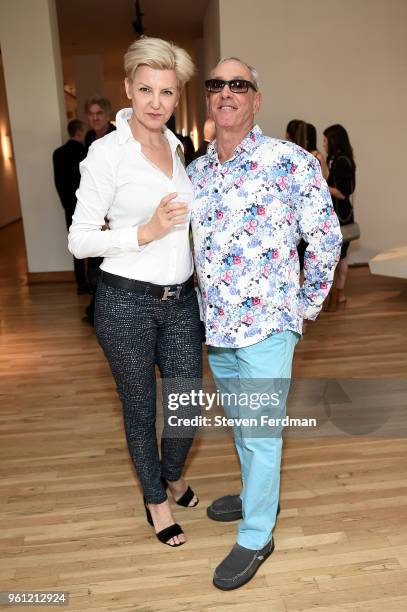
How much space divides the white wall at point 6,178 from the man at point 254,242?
39.3 ft

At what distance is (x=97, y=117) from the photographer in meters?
4.35

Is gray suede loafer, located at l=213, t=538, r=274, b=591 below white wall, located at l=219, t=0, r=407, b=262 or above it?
below

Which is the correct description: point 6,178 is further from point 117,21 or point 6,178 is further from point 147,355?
point 147,355

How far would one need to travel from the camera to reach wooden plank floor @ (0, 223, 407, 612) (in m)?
1.94

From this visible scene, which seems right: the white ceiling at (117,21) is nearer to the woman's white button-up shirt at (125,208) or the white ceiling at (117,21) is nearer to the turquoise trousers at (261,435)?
the woman's white button-up shirt at (125,208)

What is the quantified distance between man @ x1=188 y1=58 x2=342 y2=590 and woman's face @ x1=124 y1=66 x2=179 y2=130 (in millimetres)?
131

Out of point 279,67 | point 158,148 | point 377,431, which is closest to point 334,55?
point 279,67

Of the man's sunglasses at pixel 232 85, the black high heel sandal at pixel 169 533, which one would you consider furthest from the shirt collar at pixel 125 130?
the black high heel sandal at pixel 169 533

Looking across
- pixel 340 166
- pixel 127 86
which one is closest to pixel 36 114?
pixel 340 166

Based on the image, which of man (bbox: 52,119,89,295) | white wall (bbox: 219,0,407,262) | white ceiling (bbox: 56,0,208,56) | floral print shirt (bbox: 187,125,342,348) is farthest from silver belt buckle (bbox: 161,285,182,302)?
white ceiling (bbox: 56,0,208,56)

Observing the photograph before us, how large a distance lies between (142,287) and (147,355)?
247mm

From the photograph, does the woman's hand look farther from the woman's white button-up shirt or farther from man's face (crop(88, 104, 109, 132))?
man's face (crop(88, 104, 109, 132))

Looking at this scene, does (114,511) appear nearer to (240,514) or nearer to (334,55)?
(240,514)

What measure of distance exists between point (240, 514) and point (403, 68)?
5.69 meters
